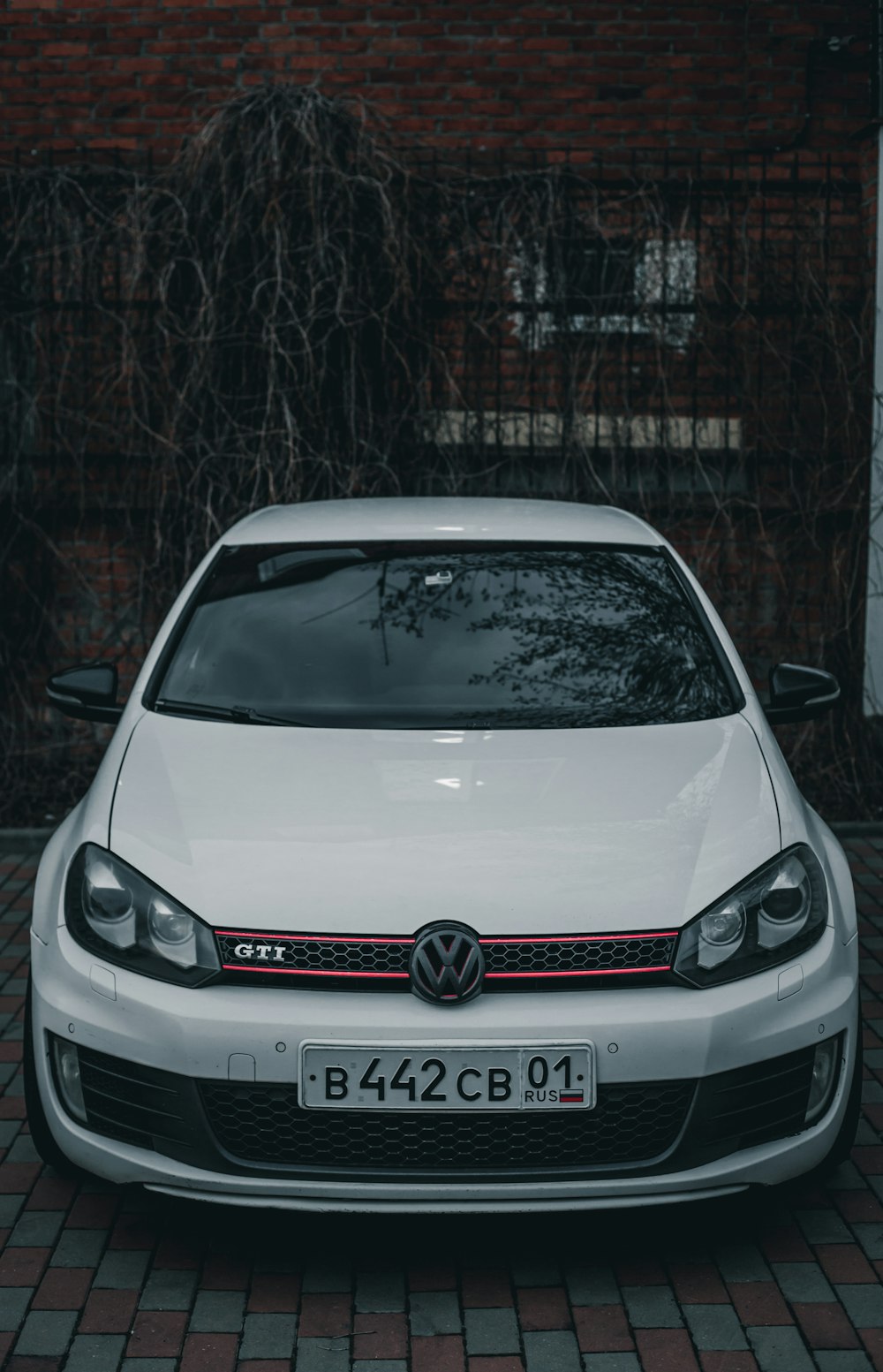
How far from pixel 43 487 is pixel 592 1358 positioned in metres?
5.84

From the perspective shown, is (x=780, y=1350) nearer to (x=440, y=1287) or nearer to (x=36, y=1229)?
(x=440, y=1287)

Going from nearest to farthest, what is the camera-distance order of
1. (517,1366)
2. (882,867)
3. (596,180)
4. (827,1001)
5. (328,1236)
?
(517,1366) → (827,1001) → (328,1236) → (882,867) → (596,180)

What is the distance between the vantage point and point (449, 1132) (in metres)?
2.73

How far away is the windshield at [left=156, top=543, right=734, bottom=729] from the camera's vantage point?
11.9 feet

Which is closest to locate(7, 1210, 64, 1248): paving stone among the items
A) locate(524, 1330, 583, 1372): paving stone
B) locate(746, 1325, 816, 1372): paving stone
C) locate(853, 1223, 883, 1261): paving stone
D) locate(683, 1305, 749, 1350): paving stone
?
locate(524, 1330, 583, 1372): paving stone

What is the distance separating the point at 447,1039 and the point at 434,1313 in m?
0.60

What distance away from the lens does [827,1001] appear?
292cm

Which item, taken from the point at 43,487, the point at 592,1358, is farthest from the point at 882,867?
the point at 43,487

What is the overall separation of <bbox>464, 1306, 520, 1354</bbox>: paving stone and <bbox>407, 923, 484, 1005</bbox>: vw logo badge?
64cm

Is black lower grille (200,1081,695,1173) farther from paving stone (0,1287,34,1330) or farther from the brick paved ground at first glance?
paving stone (0,1287,34,1330)

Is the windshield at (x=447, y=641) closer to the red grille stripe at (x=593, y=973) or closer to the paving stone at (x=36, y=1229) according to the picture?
the red grille stripe at (x=593, y=973)

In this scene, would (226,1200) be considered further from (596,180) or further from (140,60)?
(140,60)

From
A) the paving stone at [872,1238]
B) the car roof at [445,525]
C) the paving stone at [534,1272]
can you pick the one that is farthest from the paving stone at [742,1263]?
the car roof at [445,525]

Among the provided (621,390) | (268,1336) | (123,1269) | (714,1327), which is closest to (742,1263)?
(714,1327)
